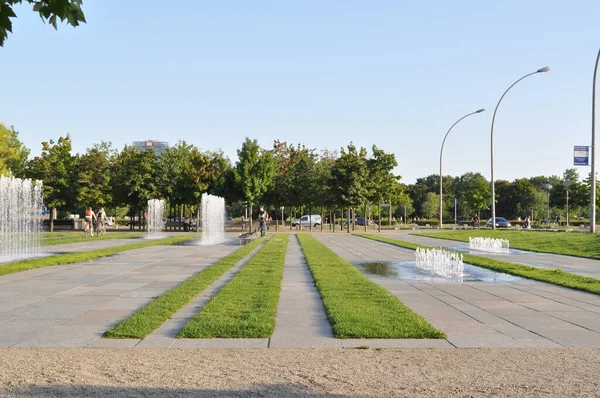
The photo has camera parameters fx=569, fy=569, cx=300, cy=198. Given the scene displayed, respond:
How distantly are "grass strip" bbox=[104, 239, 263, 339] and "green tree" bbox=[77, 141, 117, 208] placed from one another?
43586 mm

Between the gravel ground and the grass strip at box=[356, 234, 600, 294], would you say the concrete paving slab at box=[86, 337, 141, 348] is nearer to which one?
the gravel ground

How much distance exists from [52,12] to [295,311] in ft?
19.7

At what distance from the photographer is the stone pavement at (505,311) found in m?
7.17

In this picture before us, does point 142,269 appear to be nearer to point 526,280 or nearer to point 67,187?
point 526,280

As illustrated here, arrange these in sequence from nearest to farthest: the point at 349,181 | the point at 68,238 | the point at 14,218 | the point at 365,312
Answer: the point at 365,312, the point at 14,218, the point at 68,238, the point at 349,181

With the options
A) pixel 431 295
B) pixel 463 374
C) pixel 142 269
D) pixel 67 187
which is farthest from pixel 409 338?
pixel 67 187

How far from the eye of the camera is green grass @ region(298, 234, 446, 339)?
7.26 metres

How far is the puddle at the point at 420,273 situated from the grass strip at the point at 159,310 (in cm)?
465

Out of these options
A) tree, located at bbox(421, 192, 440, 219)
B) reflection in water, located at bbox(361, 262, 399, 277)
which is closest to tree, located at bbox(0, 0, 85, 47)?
reflection in water, located at bbox(361, 262, 399, 277)

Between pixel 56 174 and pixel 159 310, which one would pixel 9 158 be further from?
pixel 159 310

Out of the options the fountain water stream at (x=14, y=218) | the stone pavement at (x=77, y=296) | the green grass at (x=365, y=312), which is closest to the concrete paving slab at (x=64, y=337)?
the stone pavement at (x=77, y=296)

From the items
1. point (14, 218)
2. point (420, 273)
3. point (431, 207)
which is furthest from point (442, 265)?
point (431, 207)

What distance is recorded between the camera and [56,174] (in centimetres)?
5431

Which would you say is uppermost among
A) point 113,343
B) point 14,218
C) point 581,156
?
point 581,156
